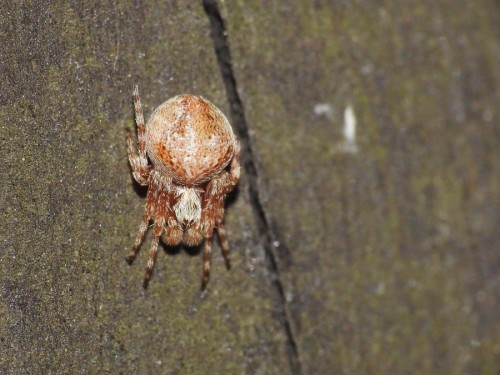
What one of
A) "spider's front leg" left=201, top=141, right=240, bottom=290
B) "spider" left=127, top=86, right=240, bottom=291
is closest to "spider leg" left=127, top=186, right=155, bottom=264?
"spider" left=127, top=86, right=240, bottom=291

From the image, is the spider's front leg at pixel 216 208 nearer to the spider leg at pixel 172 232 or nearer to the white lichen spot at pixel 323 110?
the spider leg at pixel 172 232

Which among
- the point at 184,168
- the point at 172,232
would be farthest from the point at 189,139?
the point at 172,232

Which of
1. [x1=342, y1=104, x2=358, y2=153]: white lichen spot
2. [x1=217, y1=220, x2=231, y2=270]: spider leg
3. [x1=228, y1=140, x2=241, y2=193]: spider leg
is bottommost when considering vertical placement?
[x1=217, y1=220, x2=231, y2=270]: spider leg

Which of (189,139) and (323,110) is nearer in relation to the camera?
(189,139)

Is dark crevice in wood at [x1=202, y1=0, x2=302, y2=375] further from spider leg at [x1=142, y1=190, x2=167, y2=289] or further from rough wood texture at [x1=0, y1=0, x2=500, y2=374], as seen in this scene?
spider leg at [x1=142, y1=190, x2=167, y2=289]

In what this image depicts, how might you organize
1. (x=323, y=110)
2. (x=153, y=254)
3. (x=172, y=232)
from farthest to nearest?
(x=323, y=110)
(x=172, y=232)
(x=153, y=254)

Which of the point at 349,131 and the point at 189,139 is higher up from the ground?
the point at 189,139

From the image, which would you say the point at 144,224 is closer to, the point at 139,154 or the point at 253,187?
the point at 139,154
